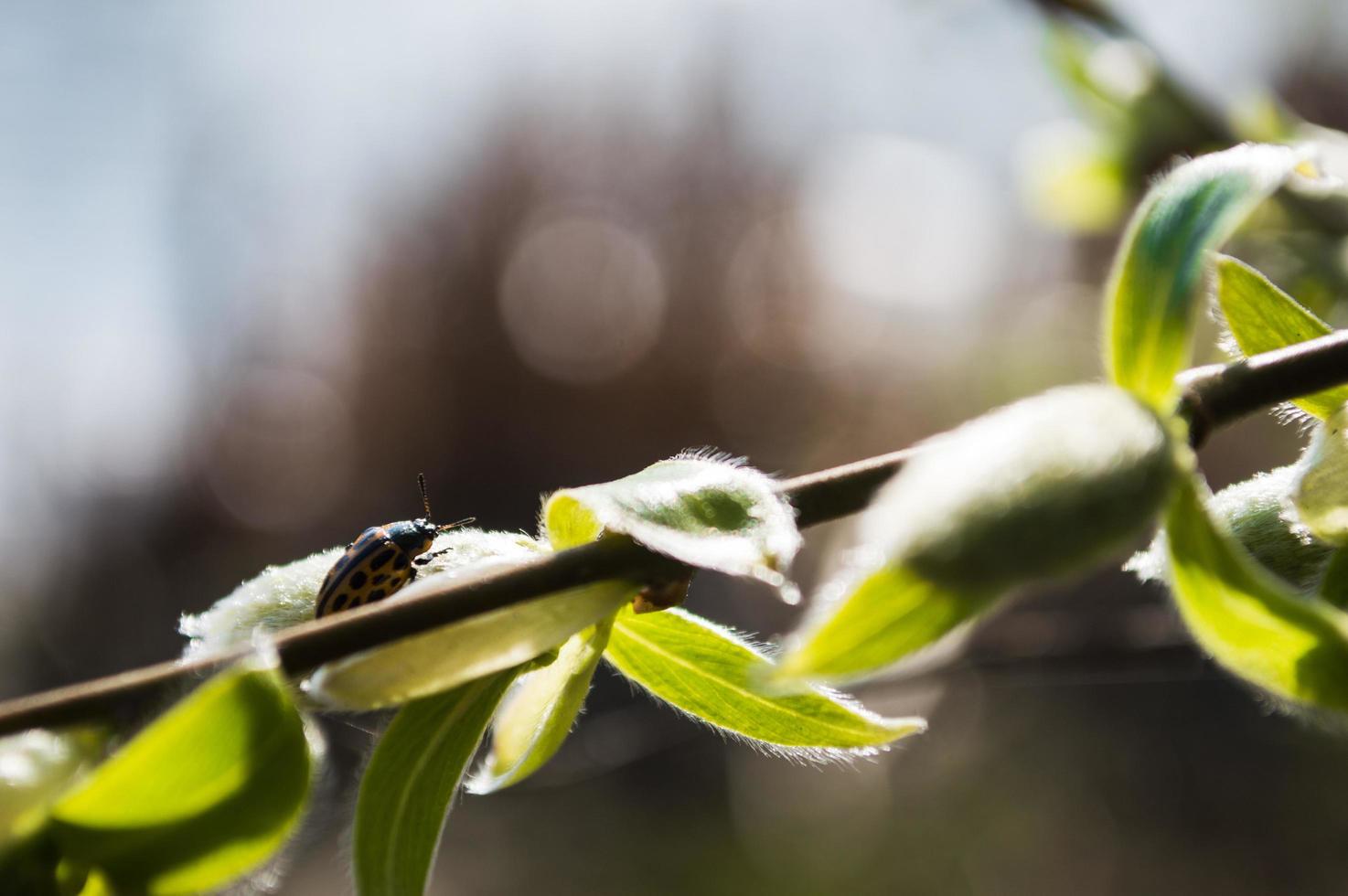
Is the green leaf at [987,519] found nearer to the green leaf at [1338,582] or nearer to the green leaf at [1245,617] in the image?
the green leaf at [1245,617]

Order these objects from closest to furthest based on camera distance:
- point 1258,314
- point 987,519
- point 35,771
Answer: point 987,519 → point 35,771 → point 1258,314

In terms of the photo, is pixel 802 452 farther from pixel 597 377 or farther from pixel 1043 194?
pixel 1043 194

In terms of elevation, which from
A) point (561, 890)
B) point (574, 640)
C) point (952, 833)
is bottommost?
point (561, 890)

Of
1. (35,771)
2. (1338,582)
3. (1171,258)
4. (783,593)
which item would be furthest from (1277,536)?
(35,771)

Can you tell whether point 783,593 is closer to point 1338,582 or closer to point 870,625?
point 870,625

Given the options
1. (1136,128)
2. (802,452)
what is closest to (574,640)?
(1136,128)

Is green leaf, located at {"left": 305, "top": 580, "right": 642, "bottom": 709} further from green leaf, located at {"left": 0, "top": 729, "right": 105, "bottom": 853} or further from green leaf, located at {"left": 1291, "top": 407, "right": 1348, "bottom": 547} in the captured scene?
green leaf, located at {"left": 1291, "top": 407, "right": 1348, "bottom": 547}
